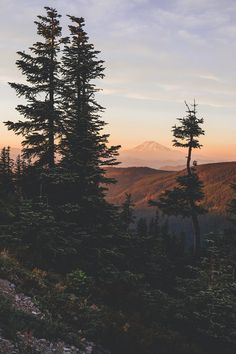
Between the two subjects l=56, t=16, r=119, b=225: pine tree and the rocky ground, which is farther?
l=56, t=16, r=119, b=225: pine tree

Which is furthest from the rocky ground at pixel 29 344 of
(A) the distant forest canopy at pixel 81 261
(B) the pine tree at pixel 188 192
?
(B) the pine tree at pixel 188 192

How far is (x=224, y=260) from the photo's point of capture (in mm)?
17562

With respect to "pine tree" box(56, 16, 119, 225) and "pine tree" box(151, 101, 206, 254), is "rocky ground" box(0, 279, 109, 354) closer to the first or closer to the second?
"pine tree" box(56, 16, 119, 225)

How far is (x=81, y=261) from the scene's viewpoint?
18109 millimetres

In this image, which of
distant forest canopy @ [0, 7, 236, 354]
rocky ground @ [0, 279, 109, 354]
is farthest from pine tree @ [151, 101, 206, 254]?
rocky ground @ [0, 279, 109, 354]

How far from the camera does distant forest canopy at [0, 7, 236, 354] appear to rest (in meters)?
11.5

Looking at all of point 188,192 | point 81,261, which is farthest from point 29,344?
point 188,192

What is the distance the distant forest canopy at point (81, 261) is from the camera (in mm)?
11531

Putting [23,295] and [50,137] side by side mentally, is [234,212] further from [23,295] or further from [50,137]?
[23,295]

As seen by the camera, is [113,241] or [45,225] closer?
[45,225]

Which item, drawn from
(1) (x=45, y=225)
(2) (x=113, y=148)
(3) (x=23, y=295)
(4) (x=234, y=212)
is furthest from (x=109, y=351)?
(4) (x=234, y=212)

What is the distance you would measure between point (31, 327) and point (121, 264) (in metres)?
12.4

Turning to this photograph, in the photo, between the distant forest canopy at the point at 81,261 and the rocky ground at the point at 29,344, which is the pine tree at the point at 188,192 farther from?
the rocky ground at the point at 29,344

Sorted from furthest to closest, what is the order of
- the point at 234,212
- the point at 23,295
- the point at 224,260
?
the point at 234,212 → the point at 224,260 → the point at 23,295
